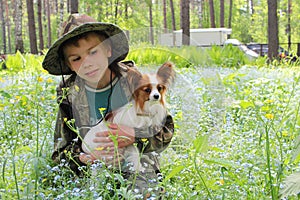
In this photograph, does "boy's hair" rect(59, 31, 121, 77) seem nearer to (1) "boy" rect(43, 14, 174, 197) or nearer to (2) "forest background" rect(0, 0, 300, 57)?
(1) "boy" rect(43, 14, 174, 197)

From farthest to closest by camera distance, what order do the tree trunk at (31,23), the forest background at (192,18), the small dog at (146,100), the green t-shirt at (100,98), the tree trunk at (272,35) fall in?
1. the tree trunk at (31,23)
2. the forest background at (192,18)
3. the tree trunk at (272,35)
4. the green t-shirt at (100,98)
5. the small dog at (146,100)

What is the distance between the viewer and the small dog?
1.69m

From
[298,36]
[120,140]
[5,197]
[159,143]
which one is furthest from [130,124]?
[298,36]

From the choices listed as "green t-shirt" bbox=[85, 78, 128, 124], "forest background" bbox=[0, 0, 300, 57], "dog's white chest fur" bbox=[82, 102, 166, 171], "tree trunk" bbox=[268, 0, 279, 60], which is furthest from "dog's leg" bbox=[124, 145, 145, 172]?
"tree trunk" bbox=[268, 0, 279, 60]

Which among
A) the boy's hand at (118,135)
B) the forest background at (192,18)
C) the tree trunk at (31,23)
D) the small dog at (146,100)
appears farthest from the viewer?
the tree trunk at (31,23)

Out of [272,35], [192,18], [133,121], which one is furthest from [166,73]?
[192,18]

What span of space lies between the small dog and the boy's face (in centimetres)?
16

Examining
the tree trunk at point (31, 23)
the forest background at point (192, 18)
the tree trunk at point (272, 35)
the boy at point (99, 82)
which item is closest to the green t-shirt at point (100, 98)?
the boy at point (99, 82)

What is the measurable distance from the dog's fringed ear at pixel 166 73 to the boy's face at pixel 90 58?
292 mm

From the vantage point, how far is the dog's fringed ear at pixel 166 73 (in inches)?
67.2

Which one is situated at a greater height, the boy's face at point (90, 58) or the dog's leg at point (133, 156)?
the boy's face at point (90, 58)

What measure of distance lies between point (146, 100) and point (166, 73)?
121mm

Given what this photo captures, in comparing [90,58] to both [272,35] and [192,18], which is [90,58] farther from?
[192,18]

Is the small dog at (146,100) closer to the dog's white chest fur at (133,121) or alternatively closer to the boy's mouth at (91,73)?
the dog's white chest fur at (133,121)
